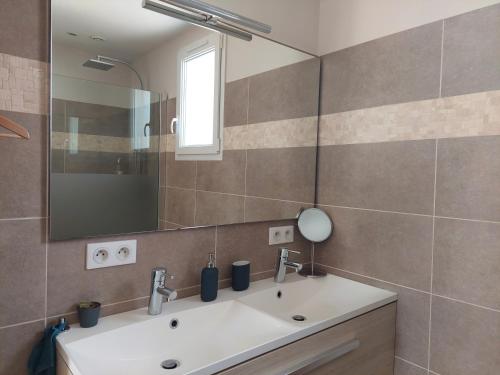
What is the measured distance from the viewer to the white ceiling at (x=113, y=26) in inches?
45.3

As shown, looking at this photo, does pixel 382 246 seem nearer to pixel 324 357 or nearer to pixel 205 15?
pixel 324 357

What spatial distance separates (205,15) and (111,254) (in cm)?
102

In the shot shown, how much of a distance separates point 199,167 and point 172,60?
1.46ft

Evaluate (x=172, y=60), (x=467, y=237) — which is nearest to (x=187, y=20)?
(x=172, y=60)

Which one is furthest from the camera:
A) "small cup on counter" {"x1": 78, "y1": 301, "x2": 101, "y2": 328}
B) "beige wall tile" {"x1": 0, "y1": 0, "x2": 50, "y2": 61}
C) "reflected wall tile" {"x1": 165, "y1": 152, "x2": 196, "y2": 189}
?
"reflected wall tile" {"x1": 165, "y1": 152, "x2": 196, "y2": 189}

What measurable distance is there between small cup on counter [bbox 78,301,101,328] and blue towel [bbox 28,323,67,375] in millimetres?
70

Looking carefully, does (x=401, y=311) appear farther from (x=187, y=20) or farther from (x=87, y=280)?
(x=187, y=20)

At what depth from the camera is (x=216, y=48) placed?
1.55 meters

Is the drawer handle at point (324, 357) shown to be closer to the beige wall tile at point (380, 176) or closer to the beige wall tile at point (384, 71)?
the beige wall tile at point (380, 176)

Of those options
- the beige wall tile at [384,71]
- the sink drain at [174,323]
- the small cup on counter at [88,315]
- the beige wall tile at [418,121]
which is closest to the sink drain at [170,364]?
the sink drain at [174,323]

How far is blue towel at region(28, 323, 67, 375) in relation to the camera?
1057mm

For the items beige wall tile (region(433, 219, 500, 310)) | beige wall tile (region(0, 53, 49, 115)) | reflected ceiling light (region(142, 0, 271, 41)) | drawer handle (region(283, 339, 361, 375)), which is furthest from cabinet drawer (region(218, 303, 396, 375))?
reflected ceiling light (region(142, 0, 271, 41))

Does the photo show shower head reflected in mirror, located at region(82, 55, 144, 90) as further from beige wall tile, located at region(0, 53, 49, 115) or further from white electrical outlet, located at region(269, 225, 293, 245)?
white electrical outlet, located at region(269, 225, 293, 245)

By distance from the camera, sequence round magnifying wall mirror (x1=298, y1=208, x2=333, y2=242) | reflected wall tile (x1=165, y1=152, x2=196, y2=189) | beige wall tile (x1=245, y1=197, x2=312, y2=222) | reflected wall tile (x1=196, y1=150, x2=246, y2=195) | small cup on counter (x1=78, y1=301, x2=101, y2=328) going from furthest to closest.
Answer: round magnifying wall mirror (x1=298, y1=208, x2=333, y2=242) < beige wall tile (x1=245, y1=197, x2=312, y2=222) < reflected wall tile (x1=196, y1=150, x2=246, y2=195) < reflected wall tile (x1=165, y1=152, x2=196, y2=189) < small cup on counter (x1=78, y1=301, x2=101, y2=328)
